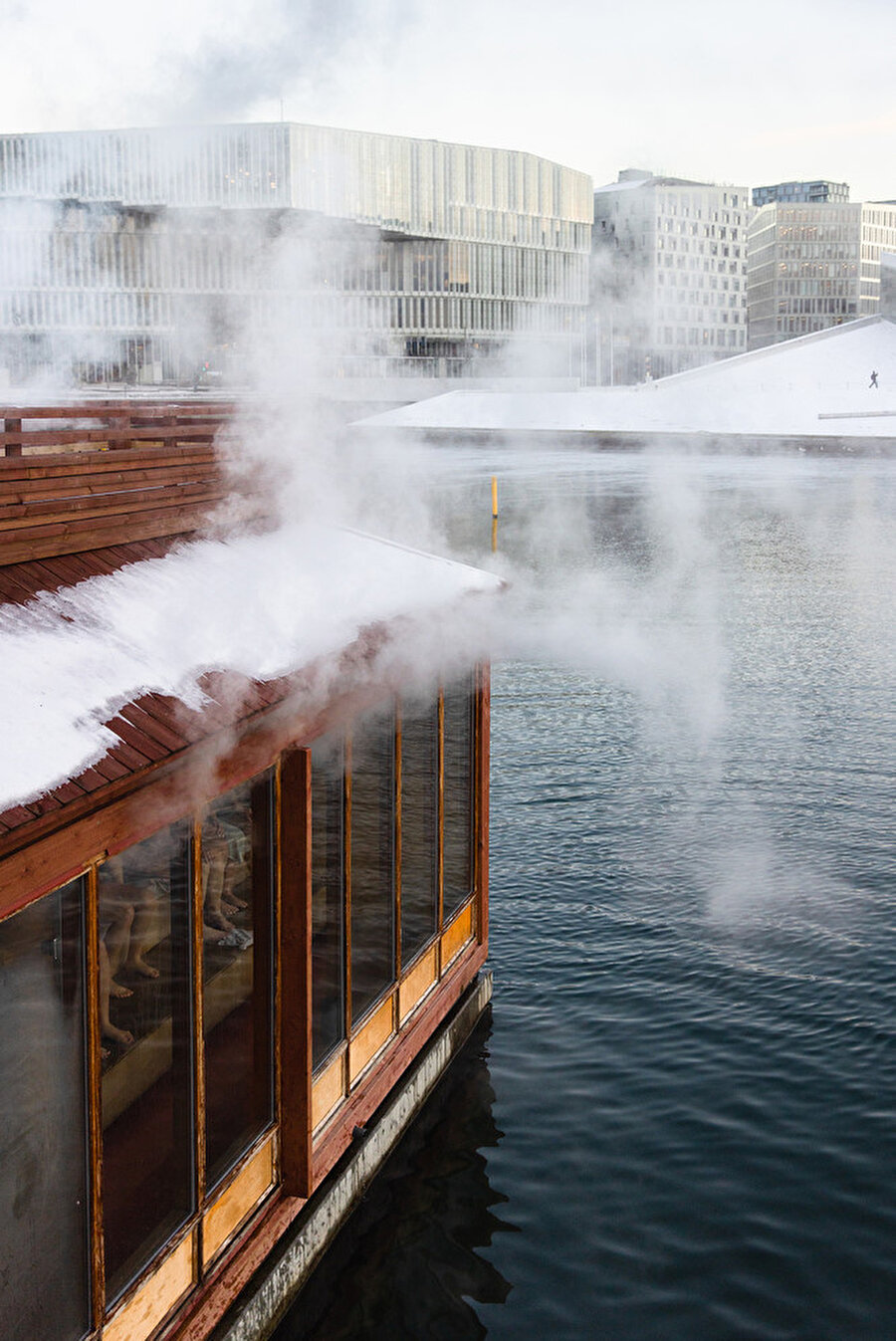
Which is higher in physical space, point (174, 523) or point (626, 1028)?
point (174, 523)

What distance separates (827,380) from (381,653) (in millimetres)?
68018

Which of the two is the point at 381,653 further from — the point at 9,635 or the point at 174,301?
the point at 174,301

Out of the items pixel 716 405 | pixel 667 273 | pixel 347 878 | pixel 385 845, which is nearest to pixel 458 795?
pixel 385 845

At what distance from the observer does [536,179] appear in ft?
106

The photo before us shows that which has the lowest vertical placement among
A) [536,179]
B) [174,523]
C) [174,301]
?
[174,523]

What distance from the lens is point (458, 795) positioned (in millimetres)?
8891

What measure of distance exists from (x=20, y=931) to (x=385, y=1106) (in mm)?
3972

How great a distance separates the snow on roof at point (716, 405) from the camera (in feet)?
216

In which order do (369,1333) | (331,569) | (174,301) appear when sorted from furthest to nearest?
(174,301) < (331,569) < (369,1333)

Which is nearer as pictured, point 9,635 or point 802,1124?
point 9,635

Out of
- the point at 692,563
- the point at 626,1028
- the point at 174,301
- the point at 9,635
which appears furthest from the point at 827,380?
the point at 9,635

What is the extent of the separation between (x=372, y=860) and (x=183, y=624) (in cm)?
210

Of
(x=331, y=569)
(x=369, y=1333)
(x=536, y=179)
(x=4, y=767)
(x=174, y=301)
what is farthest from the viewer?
(x=536, y=179)

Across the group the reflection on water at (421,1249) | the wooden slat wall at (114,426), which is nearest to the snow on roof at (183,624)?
the wooden slat wall at (114,426)
